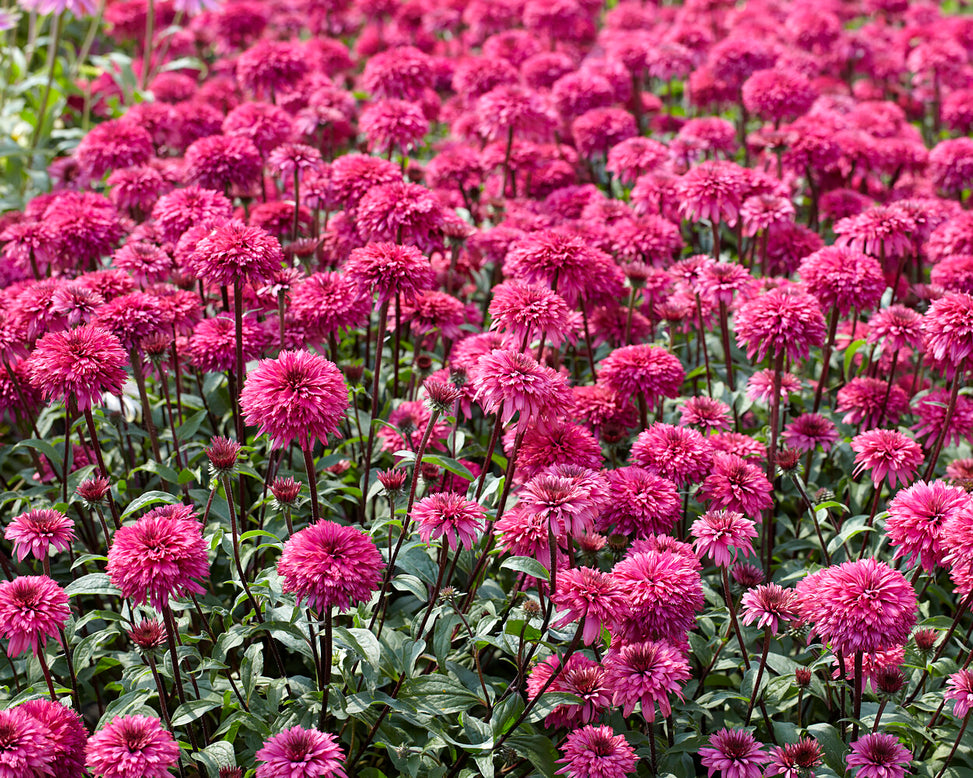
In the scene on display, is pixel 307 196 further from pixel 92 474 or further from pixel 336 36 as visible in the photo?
pixel 336 36

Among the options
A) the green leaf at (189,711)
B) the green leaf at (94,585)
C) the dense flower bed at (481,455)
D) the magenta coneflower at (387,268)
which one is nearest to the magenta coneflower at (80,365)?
the dense flower bed at (481,455)

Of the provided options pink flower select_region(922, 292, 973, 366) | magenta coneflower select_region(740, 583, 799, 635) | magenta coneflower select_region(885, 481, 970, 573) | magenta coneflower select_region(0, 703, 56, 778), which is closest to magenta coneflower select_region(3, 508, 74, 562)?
magenta coneflower select_region(0, 703, 56, 778)

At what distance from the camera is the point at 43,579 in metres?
2.66

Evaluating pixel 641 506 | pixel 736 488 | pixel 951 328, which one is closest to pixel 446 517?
pixel 641 506

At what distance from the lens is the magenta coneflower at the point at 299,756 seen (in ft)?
7.84

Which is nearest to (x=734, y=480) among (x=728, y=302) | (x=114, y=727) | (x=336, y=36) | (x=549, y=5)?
(x=728, y=302)

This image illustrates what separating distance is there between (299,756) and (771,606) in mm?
1462

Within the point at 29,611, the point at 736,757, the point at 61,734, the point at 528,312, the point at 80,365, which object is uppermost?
the point at 528,312

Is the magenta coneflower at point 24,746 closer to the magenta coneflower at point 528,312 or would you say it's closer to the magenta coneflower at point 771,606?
the magenta coneflower at point 528,312

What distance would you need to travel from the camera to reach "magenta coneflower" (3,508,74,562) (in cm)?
280

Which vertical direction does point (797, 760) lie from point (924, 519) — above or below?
below

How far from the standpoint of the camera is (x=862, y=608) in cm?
262

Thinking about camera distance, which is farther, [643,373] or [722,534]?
[643,373]

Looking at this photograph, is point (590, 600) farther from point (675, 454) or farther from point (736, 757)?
point (675, 454)
